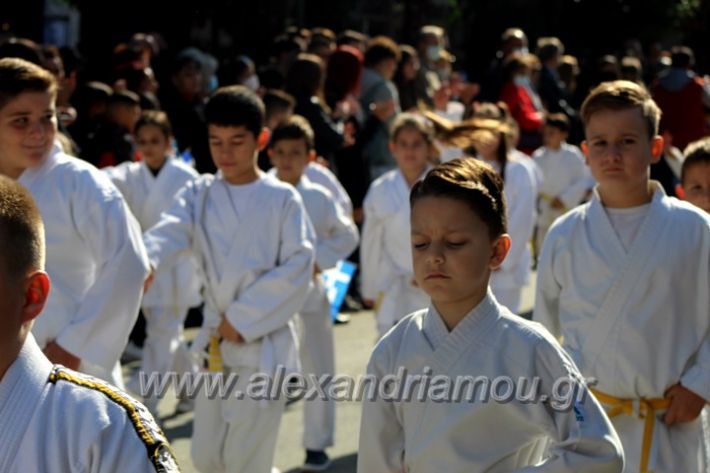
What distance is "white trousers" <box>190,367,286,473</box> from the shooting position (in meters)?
6.47

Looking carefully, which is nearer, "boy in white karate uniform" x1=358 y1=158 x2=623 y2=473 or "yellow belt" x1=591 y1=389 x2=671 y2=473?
"boy in white karate uniform" x1=358 y1=158 x2=623 y2=473

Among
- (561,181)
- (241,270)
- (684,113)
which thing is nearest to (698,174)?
(241,270)

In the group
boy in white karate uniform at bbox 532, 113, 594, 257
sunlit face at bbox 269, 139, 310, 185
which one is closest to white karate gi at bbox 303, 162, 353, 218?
sunlit face at bbox 269, 139, 310, 185

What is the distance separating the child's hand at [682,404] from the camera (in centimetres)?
500

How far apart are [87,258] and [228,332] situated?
1.12m

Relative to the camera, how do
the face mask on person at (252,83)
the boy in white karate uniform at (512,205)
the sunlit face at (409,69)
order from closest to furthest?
the boy in white karate uniform at (512,205) < the face mask on person at (252,83) < the sunlit face at (409,69)

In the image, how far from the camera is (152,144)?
9.84 meters

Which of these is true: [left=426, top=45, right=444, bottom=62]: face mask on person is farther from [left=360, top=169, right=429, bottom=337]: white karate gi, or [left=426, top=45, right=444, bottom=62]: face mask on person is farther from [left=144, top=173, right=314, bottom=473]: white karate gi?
[left=144, top=173, right=314, bottom=473]: white karate gi

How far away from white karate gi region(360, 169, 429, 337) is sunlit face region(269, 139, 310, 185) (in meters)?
0.60

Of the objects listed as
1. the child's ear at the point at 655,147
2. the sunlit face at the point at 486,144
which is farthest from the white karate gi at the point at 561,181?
the child's ear at the point at 655,147

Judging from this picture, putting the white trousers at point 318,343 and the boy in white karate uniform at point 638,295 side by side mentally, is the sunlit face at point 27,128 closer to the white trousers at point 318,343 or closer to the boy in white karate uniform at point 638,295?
the boy in white karate uniform at point 638,295

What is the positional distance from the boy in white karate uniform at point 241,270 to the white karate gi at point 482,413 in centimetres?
258

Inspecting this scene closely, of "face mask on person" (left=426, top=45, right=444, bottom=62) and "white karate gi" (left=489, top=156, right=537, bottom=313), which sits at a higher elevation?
"face mask on person" (left=426, top=45, right=444, bottom=62)

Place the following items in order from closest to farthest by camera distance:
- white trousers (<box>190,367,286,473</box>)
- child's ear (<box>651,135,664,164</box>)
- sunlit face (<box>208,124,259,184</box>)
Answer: child's ear (<box>651,135,664,164</box>), white trousers (<box>190,367,286,473</box>), sunlit face (<box>208,124,259,184</box>)
